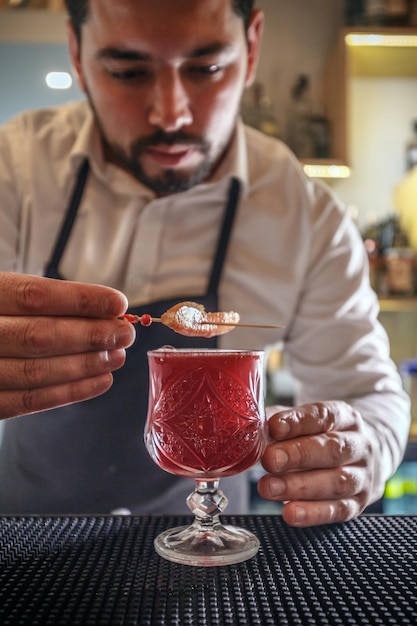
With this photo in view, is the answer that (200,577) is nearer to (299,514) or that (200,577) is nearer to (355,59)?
(299,514)

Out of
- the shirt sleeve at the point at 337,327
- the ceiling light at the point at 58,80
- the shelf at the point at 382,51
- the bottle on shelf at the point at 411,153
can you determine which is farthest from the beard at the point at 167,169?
→ the bottle on shelf at the point at 411,153

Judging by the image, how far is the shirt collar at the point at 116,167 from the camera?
165cm

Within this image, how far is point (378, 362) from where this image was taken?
1.62 meters

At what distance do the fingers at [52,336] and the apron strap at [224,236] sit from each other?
72 cm

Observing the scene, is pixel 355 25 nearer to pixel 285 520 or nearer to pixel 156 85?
pixel 156 85

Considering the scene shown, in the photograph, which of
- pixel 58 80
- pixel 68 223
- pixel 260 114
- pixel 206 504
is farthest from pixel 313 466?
pixel 260 114

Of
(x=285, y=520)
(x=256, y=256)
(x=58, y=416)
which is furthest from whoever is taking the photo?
(x=256, y=256)

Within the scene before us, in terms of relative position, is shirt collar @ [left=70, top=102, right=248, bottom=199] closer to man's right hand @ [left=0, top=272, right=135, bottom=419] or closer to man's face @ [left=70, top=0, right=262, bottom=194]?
man's face @ [left=70, top=0, right=262, bottom=194]

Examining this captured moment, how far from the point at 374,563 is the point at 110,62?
114 cm

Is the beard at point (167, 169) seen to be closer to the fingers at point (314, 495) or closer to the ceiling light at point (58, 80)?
the fingers at point (314, 495)

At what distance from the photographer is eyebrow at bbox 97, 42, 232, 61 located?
1427mm

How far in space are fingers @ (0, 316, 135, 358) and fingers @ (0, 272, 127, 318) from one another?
13 millimetres

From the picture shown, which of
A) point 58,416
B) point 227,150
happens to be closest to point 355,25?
point 227,150

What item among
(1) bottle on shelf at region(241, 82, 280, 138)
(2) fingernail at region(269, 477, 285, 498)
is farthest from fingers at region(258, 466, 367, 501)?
(1) bottle on shelf at region(241, 82, 280, 138)
